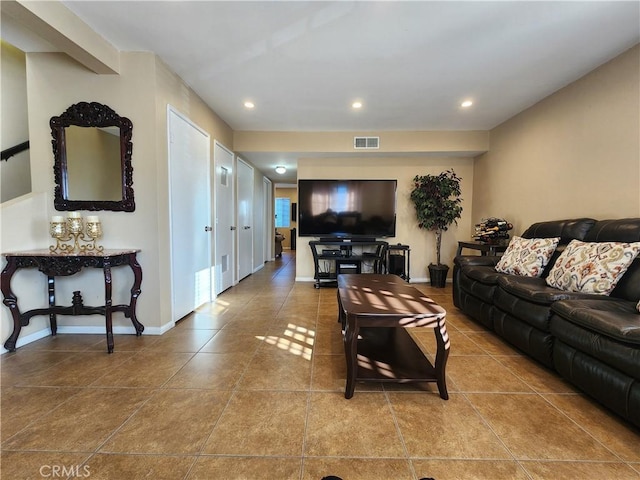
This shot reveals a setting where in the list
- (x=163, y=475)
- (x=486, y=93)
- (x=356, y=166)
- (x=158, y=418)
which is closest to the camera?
(x=163, y=475)

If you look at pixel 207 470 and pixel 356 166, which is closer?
pixel 207 470

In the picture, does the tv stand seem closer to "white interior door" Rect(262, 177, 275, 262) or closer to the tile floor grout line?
"white interior door" Rect(262, 177, 275, 262)

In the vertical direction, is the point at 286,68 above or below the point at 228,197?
above

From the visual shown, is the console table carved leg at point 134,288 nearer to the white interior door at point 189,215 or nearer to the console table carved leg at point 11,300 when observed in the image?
the white interior door at point 189,215

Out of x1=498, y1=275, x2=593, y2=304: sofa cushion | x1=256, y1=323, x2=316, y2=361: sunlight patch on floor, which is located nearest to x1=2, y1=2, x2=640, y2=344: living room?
x1=498, y1=275, x2=593, y2=304: sofa cushion

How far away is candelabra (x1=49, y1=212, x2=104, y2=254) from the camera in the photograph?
7.11ft

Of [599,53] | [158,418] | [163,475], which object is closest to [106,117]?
[158,418]

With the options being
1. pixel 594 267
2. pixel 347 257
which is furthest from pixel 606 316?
pixel 347 257

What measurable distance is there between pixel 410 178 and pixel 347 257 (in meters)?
1.78

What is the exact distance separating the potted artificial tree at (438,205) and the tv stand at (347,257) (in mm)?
817

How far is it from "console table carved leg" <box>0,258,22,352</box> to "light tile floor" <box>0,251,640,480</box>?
4.0 inches

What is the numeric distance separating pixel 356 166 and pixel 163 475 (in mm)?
4400

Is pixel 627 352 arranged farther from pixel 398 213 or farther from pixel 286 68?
pixel 398 213

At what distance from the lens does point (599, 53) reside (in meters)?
2.27
